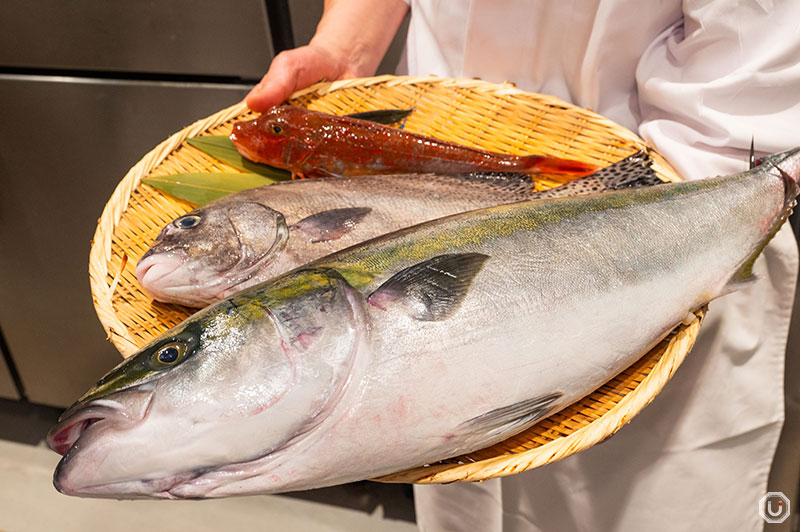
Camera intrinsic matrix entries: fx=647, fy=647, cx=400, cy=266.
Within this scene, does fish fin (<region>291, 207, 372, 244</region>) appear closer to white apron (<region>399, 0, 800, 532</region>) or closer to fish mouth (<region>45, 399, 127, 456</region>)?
fish mouth (<region>45, 399, 127, 456</region>)

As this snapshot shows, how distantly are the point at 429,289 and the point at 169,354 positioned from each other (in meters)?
0.29

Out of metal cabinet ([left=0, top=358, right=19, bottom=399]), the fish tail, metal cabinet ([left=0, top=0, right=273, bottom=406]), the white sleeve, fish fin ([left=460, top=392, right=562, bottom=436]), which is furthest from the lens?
metal cabinet ([left=0, top=358, right=19, bottom=399])

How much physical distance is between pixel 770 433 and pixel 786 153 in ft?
1.96

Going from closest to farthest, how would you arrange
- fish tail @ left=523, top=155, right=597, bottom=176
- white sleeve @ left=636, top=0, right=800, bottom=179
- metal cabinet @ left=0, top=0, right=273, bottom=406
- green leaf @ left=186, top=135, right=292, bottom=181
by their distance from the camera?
white sleeve @ left=636, top=0, right=800, bottom=179, fish tail @ left=523, top=155, right=597, bottom=176, green leaf @ left=186, top=135, right=292, bottom=181, metal cabinet @ left=0, top=0, right=273, bottom=406

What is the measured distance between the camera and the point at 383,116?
1312 mm

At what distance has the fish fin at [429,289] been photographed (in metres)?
0.72

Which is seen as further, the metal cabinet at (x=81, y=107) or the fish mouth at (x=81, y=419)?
the metal cabinet at (x=81, y=107)

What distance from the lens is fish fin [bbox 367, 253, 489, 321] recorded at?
0.72m

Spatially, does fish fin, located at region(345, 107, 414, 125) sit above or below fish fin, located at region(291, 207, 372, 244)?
above

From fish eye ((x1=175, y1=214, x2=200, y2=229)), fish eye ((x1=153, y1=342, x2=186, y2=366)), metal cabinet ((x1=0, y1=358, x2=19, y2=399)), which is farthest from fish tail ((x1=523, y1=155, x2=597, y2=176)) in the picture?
metal cabinet ((x1=0, y1=358, x2=19, y2=399))

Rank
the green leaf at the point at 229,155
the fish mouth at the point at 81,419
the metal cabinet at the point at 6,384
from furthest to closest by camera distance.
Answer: the metal cabinet at the point at 6,384
the green leaf at the point at 229,155
the fish mouth at the point at 81,419

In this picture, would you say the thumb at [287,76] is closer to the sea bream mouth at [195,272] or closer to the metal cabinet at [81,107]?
the metal cabinet at [81,107]

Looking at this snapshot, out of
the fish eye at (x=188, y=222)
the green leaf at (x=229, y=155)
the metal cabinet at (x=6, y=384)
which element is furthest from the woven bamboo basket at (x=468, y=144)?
the metal cabinet at (x=6, y=384)

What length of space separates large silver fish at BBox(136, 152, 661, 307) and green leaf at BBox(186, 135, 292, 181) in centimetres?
21
